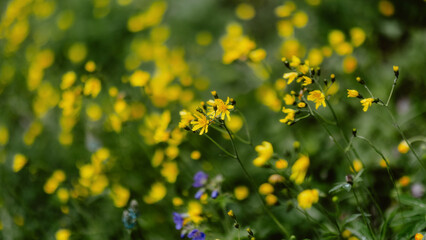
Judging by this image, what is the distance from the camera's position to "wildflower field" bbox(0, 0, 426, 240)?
183 cm

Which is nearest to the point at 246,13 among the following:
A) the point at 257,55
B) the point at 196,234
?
the point at 257,55

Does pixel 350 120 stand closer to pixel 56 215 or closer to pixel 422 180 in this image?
pixel 422 180

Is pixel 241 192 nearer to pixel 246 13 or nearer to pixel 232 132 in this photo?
pixel 232 132

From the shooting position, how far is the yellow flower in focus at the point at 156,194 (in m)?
2.54

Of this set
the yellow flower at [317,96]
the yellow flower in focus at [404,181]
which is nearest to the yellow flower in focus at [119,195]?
the yellow flower at [317,96]

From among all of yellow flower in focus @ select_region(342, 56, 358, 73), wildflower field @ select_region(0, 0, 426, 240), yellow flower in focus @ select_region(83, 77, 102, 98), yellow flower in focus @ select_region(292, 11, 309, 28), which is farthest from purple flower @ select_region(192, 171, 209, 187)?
yellow flower in focus @ select_region(292, 11, 309, 28)

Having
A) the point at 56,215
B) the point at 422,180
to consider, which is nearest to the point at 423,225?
the point at 422,180

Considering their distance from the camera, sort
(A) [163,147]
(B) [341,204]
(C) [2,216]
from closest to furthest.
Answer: (B) [341,204] < (A) [163,147] < (C) [2,216]

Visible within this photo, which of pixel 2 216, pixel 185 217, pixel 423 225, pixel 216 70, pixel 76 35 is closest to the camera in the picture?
pixel 423 225

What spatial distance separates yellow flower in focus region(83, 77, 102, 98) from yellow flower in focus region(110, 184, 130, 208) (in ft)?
2.29

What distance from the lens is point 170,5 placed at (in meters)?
5.00

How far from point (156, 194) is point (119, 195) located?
265mm

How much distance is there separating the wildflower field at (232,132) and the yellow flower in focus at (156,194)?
0.04 ft

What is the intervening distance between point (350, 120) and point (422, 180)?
0.73m
